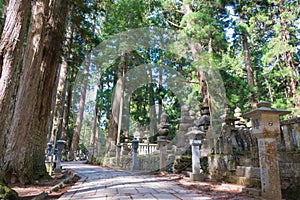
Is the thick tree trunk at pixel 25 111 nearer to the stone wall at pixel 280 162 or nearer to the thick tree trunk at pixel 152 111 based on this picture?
the stone wall at pixel 280 162

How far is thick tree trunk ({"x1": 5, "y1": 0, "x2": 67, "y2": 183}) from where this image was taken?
15.7 feet

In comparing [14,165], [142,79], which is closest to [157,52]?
[142,79]

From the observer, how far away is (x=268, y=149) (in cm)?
339

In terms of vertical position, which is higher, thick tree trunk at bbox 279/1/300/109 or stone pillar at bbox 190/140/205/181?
thick tree trunk at bbox 279/1/300/109

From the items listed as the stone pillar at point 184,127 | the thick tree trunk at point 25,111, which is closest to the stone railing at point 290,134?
the stone pillar at point 184,127

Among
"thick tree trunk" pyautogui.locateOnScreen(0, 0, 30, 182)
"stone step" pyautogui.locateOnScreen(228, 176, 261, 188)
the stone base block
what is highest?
"thick tree trunk" pyautogui.locateOnScreen(0, 0, 30, 182)

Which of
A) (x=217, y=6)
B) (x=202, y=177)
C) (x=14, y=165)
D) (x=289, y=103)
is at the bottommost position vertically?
(x=202, y=177)

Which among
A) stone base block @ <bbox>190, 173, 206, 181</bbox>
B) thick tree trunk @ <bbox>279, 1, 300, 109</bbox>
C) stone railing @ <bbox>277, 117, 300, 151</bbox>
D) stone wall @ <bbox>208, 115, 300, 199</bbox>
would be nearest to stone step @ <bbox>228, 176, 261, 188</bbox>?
stone wall @ <bbox>208, 115, 300, 199</bbox>

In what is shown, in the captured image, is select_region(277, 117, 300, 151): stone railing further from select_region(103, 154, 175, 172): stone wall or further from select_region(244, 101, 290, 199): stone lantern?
select_region(103, 154, 175, 172): stone wall

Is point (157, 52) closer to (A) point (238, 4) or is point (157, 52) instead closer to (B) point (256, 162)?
(A) point (238, 4)

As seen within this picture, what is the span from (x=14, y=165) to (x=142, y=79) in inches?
535

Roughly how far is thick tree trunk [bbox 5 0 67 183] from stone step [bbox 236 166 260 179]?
4694 mm

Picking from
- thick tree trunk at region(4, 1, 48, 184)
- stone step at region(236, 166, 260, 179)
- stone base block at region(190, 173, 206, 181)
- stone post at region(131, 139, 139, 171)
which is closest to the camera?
stone step at region(236, 166, 260, 179)

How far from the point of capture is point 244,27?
11.7m
